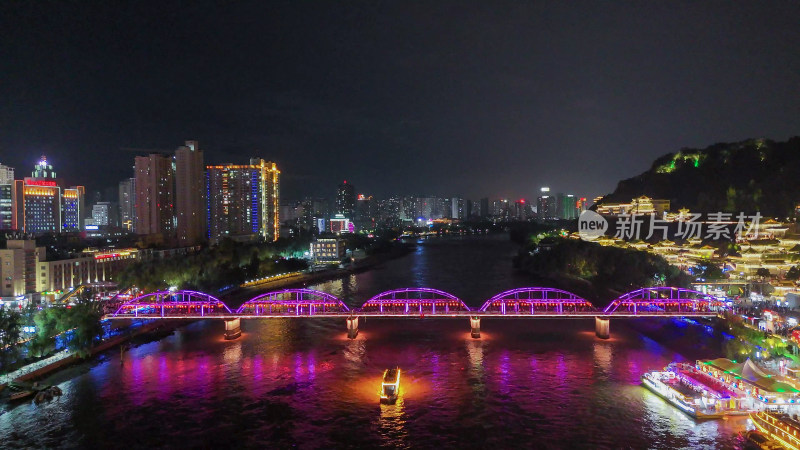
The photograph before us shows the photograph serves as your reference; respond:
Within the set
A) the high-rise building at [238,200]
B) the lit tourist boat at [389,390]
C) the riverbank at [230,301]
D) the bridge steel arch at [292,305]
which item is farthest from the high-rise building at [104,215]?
the lit tourist boat at [389,390]

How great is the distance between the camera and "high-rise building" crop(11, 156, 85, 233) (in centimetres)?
3844

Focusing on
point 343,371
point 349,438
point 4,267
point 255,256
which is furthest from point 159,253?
point 349,438

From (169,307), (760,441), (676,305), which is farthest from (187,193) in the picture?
(760,441)

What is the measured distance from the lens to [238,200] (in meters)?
47.8

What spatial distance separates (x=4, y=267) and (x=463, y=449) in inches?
693

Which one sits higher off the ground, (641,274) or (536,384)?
(641,274)

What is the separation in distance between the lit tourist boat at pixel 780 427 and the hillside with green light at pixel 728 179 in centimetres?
1683

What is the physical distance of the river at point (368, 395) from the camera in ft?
30.8

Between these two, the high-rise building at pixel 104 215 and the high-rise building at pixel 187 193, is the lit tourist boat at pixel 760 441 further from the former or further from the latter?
the high-rise building at pixel 104 215

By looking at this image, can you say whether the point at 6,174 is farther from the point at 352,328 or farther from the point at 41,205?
the point at 352,328

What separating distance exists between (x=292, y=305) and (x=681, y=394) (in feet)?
46.3

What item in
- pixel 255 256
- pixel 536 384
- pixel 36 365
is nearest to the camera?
pixel 536 384

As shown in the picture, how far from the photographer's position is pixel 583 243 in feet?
107

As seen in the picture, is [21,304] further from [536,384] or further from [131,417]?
[536,384]
